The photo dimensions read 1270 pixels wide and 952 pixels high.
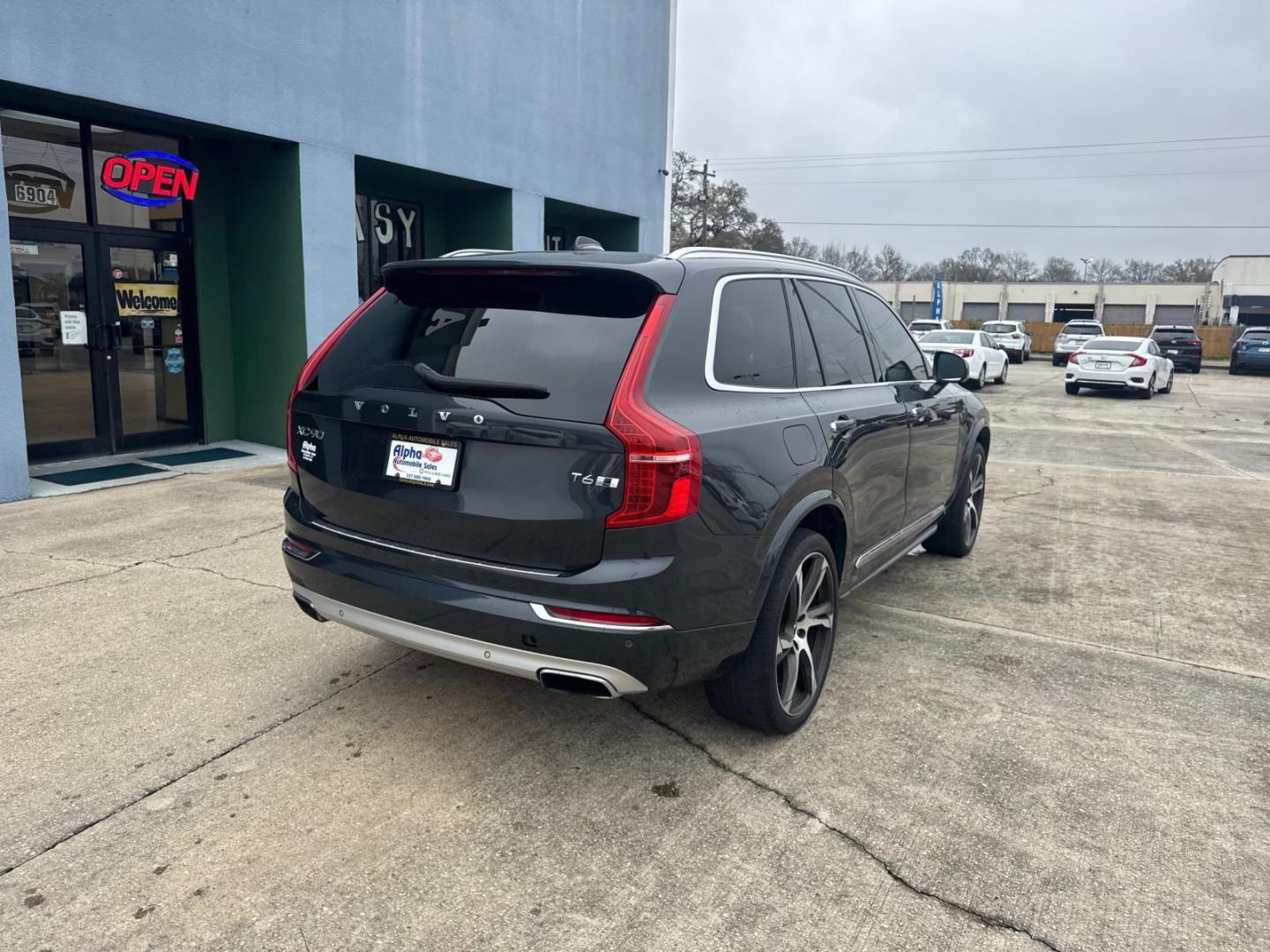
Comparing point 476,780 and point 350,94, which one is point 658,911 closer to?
point 476,780

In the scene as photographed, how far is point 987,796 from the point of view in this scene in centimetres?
315

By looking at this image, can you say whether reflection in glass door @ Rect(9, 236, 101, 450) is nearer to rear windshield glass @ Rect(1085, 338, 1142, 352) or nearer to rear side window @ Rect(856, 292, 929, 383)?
rear side window @ Rect(856, 292, 929, 383)

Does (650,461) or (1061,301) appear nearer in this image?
(650,461)

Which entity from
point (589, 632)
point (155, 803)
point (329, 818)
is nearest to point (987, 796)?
point (589, 632)

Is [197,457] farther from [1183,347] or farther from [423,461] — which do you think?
[1183,347]

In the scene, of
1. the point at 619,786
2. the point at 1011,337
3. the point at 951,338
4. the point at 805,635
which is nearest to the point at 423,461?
the point at 619,786

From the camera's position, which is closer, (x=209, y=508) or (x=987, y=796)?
(x=987, y=796)

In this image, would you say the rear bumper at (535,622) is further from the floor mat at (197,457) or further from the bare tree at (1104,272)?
the bare tree at (1104,272)

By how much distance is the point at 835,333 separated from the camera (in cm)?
421

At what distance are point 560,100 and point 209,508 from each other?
862cm

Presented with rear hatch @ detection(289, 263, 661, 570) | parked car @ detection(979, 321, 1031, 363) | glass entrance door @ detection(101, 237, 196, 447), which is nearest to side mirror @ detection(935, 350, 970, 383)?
rear hatch @ detection(289, 263, 661, 570)

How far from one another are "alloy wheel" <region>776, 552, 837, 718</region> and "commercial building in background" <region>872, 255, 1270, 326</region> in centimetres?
7058

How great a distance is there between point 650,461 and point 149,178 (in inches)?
330

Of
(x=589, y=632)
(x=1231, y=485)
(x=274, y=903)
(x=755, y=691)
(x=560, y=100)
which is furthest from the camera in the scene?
(x=560, y=100)
